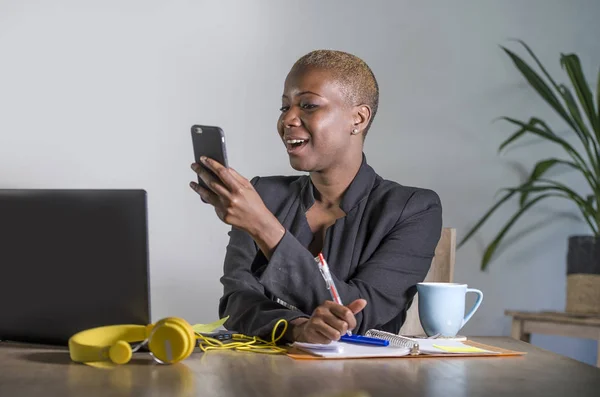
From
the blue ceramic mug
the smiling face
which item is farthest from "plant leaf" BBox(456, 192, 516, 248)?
the blue ceramic mug

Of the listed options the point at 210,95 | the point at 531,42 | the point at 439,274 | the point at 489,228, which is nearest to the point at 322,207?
the point at 439,274

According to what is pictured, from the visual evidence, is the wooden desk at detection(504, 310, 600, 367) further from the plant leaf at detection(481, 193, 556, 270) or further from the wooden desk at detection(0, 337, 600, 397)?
the wooden desk at detection(0, 337, 600, 397)

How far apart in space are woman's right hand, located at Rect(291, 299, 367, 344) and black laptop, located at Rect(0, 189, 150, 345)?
265 millimetres

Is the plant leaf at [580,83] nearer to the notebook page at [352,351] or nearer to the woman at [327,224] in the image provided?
the woman at [327,224]

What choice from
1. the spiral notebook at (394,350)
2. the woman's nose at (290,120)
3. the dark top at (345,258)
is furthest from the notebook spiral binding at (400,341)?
the woman's nose at (290,120)

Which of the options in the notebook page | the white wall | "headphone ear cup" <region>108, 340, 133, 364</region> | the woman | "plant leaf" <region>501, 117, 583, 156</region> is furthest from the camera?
"plant leaf" <region>501, 117, 583, 156</region>

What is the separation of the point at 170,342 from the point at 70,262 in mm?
208

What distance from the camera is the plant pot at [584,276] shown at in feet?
8.64

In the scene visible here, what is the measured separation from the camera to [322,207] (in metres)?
1.74

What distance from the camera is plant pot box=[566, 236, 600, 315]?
2633mm

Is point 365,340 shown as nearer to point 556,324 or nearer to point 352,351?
point 352,351

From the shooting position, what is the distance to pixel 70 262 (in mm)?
1162

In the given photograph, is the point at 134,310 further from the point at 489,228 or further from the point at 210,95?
the point at 489,228

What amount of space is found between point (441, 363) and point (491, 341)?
12.6 inches
